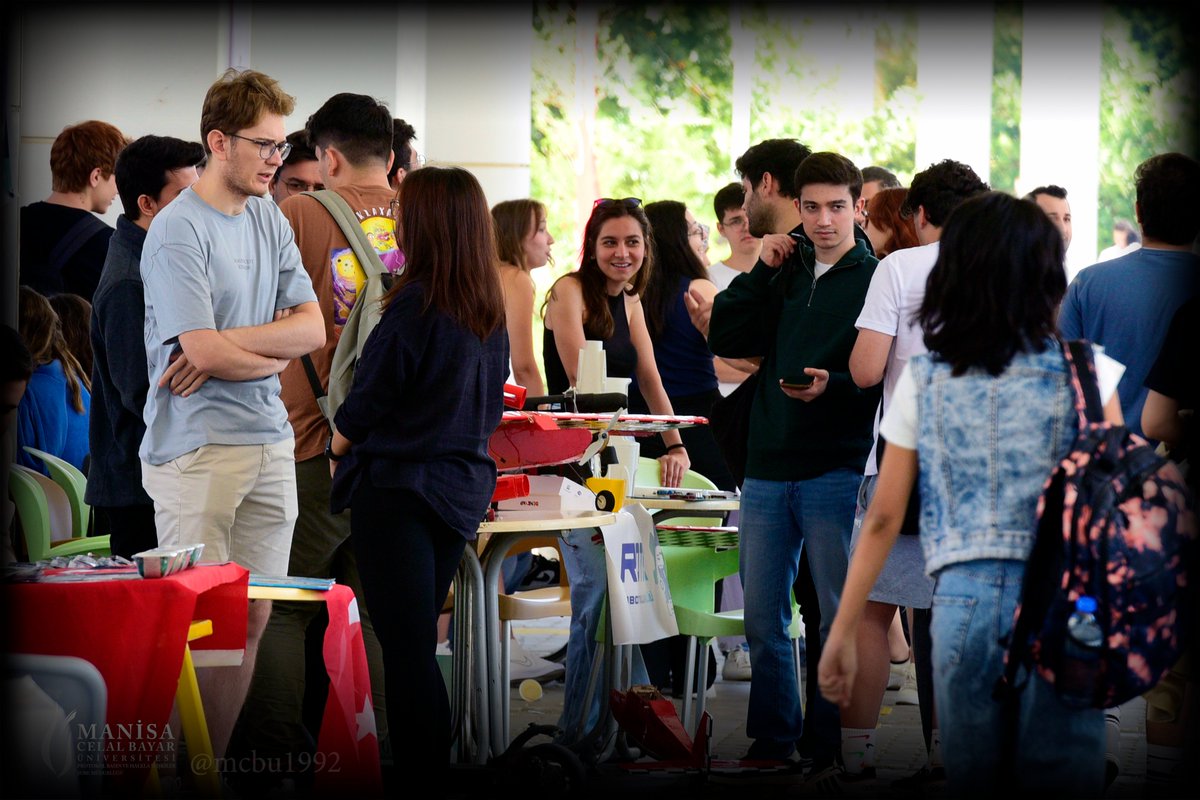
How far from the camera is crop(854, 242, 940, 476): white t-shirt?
3719 mm

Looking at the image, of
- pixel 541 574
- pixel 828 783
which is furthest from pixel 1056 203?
pixel 828 783

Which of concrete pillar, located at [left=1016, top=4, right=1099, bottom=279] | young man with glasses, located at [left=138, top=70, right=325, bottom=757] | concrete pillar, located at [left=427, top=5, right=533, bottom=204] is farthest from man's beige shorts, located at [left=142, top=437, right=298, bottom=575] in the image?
concrete pillar, located at [left=1016, top=4, right=1099, bottom=279]

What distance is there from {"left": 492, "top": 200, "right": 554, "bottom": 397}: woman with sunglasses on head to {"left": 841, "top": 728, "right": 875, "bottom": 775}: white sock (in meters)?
2.31

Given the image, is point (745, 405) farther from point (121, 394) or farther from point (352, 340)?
point (121, 394)

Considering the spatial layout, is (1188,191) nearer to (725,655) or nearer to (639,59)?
(725,655)

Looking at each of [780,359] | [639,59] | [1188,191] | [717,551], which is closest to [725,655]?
[717,551]

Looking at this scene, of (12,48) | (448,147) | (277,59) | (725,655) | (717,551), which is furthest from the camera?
(448,147)

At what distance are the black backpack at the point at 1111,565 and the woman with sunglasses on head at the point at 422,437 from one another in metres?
1.40

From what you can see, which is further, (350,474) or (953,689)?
(350,474)

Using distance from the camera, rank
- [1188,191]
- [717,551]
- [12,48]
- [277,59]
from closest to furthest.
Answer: [12,48] → [1188,191] → [717,551] → [277,59]

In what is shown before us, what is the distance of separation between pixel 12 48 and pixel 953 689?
224cm

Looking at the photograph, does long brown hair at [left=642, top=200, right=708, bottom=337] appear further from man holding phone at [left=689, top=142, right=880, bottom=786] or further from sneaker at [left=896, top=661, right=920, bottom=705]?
sneaker at [left=896, top=661, right=920, bottom=705]

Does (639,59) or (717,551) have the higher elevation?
(639,59)

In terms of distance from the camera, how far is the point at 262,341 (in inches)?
136
